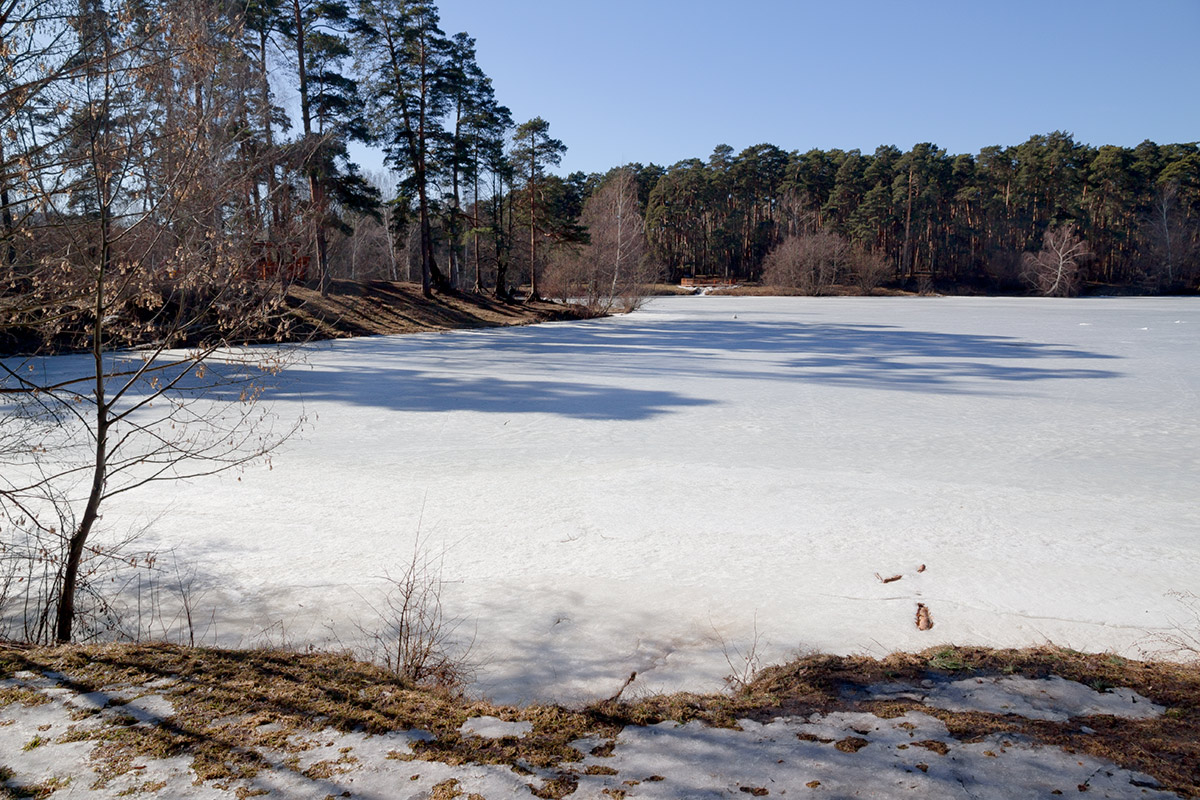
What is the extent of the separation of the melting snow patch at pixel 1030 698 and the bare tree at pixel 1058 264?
65206 millimetres

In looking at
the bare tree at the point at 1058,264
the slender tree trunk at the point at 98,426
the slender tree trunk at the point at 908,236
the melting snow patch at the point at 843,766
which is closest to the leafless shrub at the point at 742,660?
the melting snow patch at the point at 843,766

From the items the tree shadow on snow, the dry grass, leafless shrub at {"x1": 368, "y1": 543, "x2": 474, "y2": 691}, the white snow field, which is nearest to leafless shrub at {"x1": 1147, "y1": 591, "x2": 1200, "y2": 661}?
the white snow field

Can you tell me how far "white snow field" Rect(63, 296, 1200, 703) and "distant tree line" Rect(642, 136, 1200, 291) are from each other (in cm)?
5548

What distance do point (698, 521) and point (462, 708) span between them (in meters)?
3.98

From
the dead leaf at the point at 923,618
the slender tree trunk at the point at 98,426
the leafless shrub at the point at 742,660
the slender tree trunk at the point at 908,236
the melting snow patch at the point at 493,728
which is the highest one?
the slender tree trunk at the point at 908,236

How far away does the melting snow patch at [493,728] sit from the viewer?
244cm

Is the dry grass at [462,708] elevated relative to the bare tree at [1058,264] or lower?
lower

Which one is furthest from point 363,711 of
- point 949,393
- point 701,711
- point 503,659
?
point 949,393

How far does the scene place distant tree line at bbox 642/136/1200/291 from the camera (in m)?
64.4

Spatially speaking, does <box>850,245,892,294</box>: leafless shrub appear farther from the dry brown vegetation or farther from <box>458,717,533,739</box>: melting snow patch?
<box>458,717,533,739</box>: melting snow patch

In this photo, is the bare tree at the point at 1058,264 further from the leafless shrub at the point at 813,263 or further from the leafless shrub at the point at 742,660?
the leafless shrub at the point at 742,660

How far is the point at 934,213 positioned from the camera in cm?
7206

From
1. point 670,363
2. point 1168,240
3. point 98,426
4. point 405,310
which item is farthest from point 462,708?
point 1168,240

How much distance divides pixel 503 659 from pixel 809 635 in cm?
179
